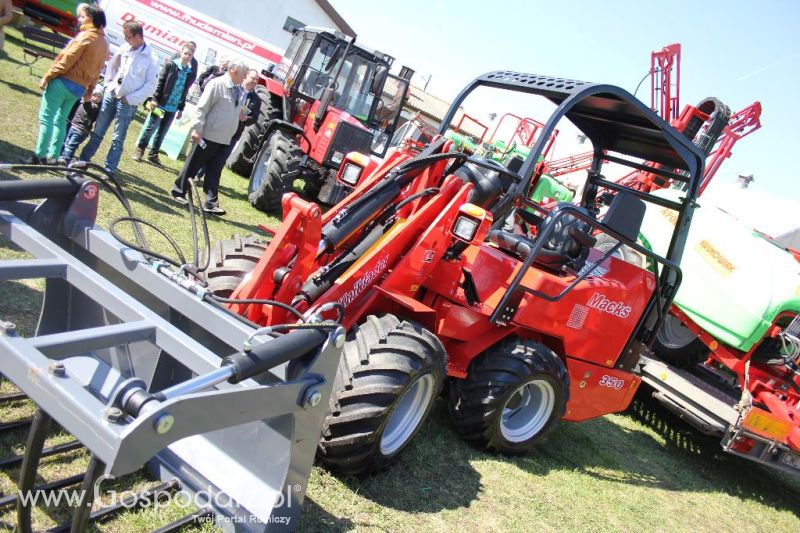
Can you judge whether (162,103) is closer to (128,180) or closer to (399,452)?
(128,180)

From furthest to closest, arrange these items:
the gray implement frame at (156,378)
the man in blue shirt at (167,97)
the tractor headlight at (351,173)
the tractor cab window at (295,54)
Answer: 1. the tractor cab window at (295,54)
2. the man in blue shirt at (167,97)
3. the tractor headlight at (351,173)
4. the gray implement frame at (156,378)

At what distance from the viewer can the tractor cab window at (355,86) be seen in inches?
403

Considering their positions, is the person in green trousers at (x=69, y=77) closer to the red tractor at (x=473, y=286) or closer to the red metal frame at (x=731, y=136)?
the red tractor at (x=473, y=286)

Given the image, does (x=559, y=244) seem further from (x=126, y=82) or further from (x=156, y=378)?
(x=126, y=82)

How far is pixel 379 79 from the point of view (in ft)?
32.8

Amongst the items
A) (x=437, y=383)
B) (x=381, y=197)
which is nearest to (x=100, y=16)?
(x=381, y=197)

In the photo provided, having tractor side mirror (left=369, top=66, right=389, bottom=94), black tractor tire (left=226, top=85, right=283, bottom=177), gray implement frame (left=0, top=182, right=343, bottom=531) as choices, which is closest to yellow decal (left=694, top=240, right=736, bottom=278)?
gray implement frame (left=0, top=182, right=343, bottom=531)

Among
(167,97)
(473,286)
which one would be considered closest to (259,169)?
(167,97)

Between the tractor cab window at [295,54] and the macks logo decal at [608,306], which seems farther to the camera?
the tractor cab window at [295,54]

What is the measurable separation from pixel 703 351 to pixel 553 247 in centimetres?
307

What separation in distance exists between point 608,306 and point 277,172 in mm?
5138

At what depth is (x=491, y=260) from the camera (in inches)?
175

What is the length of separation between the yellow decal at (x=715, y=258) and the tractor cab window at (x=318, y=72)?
6.10 m

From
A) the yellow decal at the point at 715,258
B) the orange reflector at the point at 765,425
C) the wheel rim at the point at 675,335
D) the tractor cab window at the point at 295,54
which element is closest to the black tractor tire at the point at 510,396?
the orange reflector at the point at 765,425
